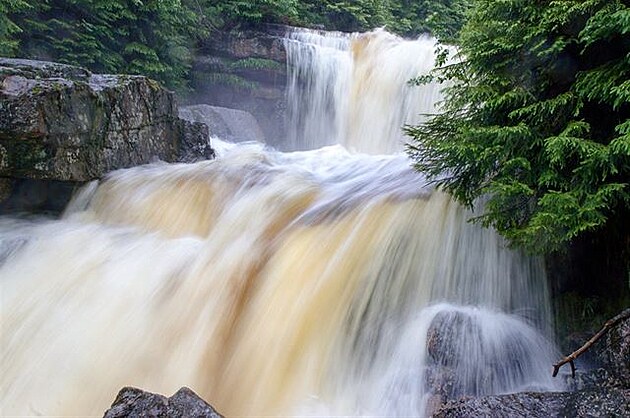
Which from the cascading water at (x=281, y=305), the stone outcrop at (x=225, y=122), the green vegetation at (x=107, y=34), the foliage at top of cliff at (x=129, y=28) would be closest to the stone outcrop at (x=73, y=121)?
the cascading water at (x=281, y=305)

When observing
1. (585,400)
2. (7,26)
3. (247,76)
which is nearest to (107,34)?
(7,26)

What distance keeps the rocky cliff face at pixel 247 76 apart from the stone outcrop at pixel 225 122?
1.20 metres

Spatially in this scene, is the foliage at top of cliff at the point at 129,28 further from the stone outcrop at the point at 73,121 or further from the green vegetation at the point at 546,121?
the green vegetation at the point at 546,121

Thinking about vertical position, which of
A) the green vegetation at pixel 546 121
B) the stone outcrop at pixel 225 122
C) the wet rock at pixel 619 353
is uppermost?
the green vegetation at pixel 546 121

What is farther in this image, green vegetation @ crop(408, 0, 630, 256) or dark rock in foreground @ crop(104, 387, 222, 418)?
green vegetation @ crop(408, 0, 630, 256)

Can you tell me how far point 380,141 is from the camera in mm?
12203

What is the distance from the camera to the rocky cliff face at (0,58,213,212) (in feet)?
20.5

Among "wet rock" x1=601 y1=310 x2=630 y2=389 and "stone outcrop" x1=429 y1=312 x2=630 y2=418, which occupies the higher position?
"wet rock" x1=601 y1=310 x2=630 y2=389

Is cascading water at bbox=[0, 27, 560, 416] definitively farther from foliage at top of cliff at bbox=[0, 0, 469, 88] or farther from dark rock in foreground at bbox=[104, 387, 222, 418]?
foliage at top of cliff at bbox=[0, 0, 469, 88]

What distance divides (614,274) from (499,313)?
2.79ft

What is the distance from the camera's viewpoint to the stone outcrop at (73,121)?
20.4 feet

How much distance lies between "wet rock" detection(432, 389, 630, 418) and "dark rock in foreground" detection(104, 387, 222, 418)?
1.32 metres

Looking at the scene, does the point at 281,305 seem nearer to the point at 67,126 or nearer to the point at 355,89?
the point at 67,126

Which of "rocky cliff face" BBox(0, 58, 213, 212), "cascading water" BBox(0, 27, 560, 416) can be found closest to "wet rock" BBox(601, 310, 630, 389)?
"cascading water" BBox(0, 27, 560, 416)
